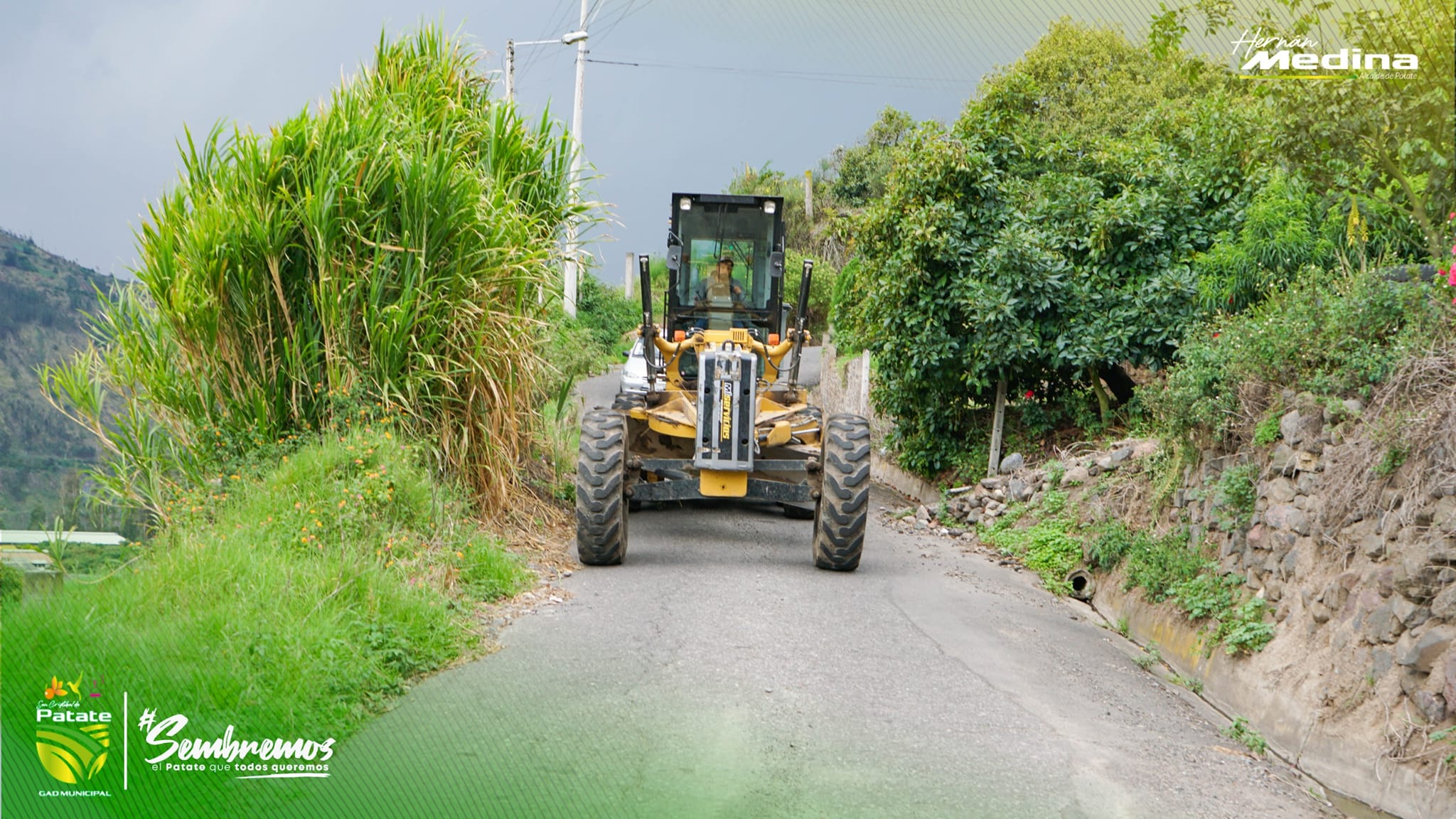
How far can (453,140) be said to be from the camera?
9.71 meters

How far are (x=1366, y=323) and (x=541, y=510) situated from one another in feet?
22.1

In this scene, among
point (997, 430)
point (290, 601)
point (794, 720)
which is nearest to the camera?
point (794, 720)

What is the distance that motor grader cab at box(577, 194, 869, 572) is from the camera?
917 centimetres

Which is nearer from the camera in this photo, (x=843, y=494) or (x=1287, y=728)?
(x=1287, y=728)

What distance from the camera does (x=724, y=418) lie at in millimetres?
9414

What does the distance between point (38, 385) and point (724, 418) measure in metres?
5.03

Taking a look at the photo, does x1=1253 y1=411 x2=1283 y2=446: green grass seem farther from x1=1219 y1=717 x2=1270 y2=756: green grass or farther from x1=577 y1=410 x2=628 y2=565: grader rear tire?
x1=577 y1=410 x2=628 y2=565: grader rear tire

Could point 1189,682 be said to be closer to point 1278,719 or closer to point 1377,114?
point 1278,719

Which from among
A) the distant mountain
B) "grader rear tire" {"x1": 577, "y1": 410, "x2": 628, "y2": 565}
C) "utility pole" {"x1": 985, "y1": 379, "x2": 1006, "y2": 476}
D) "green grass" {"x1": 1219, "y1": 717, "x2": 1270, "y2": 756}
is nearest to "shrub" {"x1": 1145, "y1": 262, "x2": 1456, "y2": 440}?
"green grass" {"x1": 1219, "y1": 717, "x2": 1270, "y2": 756}

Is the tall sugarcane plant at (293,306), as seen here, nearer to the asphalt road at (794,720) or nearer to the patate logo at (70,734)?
the asphalt road at (794,720)

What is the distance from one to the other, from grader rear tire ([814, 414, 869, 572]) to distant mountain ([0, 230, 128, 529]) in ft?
17.5

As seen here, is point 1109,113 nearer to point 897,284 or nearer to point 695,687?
point 897,284

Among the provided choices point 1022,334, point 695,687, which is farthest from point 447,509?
point 1022,334

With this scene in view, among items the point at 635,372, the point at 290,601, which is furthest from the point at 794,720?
the point at 635,372
